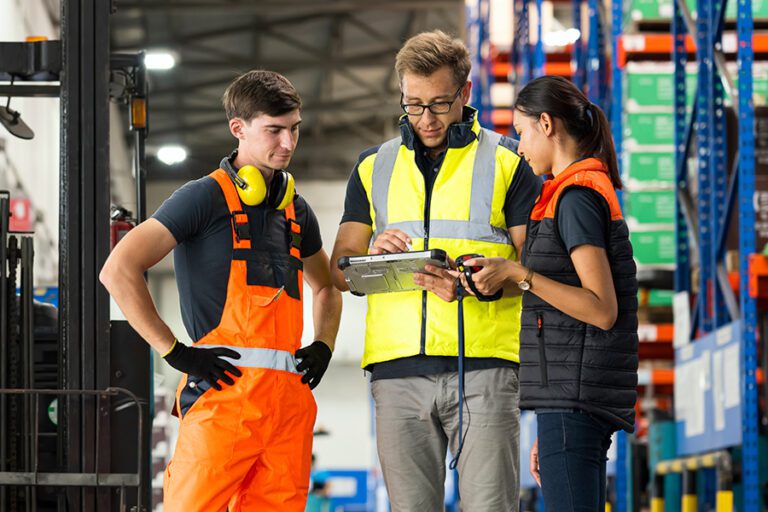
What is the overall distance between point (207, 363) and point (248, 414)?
193 mm

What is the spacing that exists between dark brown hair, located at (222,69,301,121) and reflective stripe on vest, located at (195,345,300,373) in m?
0.72

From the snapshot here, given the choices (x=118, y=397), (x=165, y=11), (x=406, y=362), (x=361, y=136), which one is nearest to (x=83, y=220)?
(x=118, y=397)

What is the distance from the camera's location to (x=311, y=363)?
3.76 m

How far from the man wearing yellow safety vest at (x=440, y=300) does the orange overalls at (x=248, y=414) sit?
0.94ft

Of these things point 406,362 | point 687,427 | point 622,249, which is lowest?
point 687,427

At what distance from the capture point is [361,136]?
30672mm

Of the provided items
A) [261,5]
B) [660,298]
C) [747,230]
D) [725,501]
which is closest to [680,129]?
[660,298]

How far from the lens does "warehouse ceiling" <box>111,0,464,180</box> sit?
71.3ft

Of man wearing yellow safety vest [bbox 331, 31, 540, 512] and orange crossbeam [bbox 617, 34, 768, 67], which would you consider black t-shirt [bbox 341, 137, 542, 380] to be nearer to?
man wearing yellow safety vest [bbox 331, 31, 540, 512]

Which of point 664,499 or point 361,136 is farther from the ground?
point 361,136

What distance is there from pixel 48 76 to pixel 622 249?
9.24ft

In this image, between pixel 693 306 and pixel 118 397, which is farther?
pixel 693 306

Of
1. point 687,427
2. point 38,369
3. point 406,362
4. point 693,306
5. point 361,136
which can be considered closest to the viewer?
point 406,362

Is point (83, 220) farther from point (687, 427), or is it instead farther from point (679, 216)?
point (679, 216)
